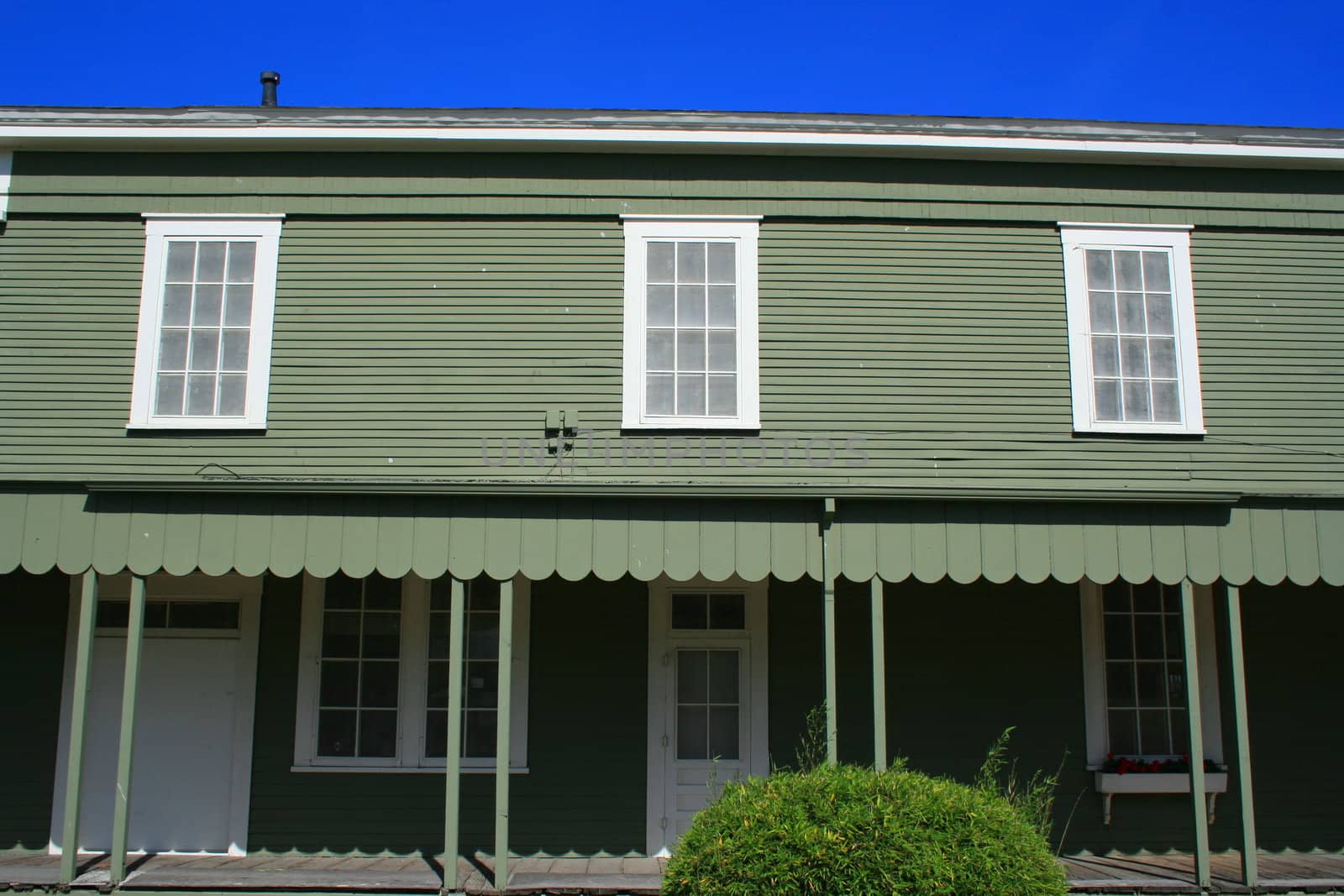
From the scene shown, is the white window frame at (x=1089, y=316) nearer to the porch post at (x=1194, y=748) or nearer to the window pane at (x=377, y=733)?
the porch post at (x=1194, y=748)

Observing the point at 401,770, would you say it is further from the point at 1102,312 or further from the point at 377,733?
the point at 1102,312

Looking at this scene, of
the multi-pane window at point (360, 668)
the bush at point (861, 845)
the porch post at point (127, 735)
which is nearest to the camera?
the bush at point (861, 845)

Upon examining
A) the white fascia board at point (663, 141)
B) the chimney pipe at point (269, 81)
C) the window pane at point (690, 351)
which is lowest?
the window pane at point (690, 351)

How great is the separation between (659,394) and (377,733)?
3.75 meters

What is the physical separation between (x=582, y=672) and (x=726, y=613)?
1347 millimetres

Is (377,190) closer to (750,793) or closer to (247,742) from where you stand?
(247,742)

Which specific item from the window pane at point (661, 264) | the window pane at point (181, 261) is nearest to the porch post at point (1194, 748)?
the window pane at point (661, 264)

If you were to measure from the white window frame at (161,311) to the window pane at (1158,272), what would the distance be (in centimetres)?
734

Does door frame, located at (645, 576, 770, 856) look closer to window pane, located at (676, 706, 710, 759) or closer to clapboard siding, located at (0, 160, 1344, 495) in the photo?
window pane, located at (676, 706, 710, 759)

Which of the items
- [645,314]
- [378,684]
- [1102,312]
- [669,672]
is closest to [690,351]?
[645,314]

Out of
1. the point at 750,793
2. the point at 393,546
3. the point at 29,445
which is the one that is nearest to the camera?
the point at 750,793

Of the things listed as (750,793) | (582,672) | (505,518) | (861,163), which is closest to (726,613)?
(582,672)

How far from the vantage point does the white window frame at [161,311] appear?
29.2 feet

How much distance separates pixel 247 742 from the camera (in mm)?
9219
